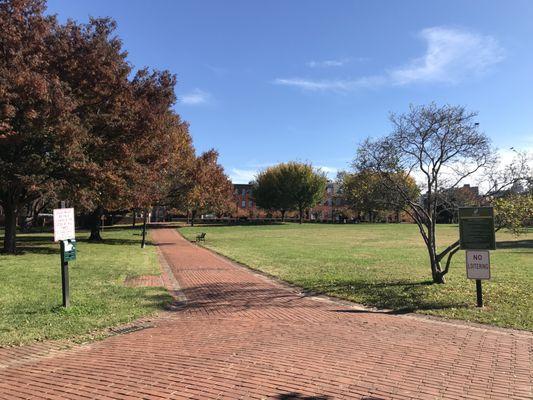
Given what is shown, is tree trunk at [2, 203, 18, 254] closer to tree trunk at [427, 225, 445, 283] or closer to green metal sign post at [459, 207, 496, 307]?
tree trunk at [427, 225, 445, 283]

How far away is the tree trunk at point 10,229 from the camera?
848 inches

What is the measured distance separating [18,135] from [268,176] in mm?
66292

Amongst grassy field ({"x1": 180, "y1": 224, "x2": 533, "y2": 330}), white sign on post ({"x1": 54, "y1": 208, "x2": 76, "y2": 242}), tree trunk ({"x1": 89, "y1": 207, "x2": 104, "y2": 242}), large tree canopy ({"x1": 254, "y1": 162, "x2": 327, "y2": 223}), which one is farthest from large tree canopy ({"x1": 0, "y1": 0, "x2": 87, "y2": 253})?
large tree canopy ({"x1": 254, "y1": 162, "x2": 327, "y2": 223})

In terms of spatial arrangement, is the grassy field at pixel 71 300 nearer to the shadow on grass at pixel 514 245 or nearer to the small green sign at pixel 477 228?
the small green sign at pixel 477 228

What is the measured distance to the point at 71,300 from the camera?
10.2 meters

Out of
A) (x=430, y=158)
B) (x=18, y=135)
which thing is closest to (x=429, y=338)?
(x=430, y=158)

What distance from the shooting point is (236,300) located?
11.2 metres

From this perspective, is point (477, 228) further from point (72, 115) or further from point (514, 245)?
point (514, 245)

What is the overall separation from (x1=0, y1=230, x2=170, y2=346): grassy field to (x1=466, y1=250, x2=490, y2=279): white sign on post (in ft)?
22.4

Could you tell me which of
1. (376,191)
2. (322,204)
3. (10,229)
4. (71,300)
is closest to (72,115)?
(10,229)

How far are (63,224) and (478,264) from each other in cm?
868

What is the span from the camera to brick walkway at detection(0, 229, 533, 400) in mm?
5023

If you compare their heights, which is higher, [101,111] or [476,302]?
[101,111]

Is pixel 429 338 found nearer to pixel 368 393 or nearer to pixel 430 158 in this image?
pixel 368 393
